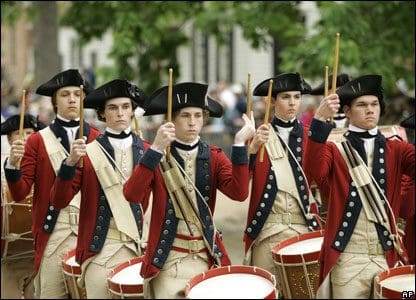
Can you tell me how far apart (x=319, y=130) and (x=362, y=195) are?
0.57 metres

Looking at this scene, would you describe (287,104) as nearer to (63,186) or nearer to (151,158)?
(63,186)

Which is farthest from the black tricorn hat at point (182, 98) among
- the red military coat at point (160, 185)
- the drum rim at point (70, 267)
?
the drum rim at point (70, 267)

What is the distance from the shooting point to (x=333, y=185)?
682cm

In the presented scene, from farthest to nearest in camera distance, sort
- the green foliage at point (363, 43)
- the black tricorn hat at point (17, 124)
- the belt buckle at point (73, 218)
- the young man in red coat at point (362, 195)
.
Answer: the green foliage at point (363, 43) → the black tricorn hat at point (17, 124) → the belt buckle at point (73, 218) → the young man in red coat at point (362, 195)

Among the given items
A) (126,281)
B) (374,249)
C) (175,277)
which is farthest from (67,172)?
(374,249)

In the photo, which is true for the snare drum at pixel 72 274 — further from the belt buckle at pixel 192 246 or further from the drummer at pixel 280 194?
the drummer at pixel 280 194

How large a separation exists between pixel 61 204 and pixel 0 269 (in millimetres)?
2905

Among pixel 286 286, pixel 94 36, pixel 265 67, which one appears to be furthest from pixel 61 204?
pixel 265 67

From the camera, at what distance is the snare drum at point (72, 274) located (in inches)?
298

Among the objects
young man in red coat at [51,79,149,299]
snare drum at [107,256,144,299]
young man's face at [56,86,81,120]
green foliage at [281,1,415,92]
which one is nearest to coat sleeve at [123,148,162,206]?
snare drum at [107,256,144,299]

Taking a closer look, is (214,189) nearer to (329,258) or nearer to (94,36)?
(329,258)

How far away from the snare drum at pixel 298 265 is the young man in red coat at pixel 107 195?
3.38 feet

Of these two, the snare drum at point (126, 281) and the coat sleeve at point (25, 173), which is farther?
the coat sleeve at point (25, 173)

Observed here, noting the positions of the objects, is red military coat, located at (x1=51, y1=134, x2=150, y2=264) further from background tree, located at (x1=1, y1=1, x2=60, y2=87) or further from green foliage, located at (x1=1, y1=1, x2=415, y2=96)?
background tree, located at (x1=1, y1=1, x2=60, y2=87)
